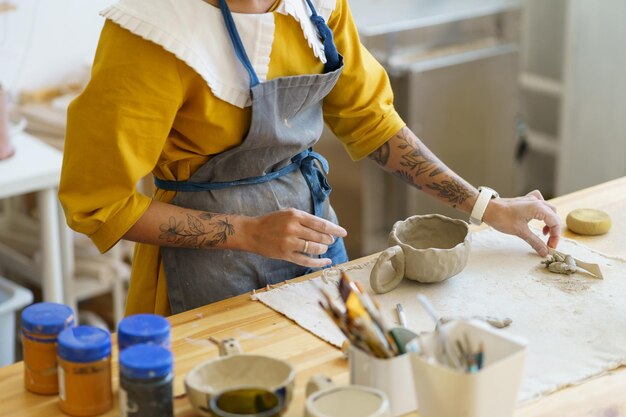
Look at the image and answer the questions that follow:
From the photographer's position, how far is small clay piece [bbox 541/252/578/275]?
1573mm

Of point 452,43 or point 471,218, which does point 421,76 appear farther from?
point 471,218

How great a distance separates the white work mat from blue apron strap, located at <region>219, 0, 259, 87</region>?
34 cm

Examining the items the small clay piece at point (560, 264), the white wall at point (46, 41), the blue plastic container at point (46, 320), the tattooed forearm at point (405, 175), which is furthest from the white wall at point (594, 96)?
the blue plastic container at point (46, 320)

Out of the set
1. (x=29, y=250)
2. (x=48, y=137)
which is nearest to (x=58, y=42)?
(x=48, y=137)

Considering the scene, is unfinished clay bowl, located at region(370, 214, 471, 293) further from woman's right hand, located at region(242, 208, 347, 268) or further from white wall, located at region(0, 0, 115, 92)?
white wall, located at region(0, 0, 115, 92)

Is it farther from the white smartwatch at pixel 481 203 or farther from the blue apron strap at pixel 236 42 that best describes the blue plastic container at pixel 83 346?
the white smartwatch at pixel 481 203

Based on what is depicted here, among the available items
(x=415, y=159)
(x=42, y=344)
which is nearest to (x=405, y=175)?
(x=415, y=159)

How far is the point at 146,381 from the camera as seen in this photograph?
43.8 inches

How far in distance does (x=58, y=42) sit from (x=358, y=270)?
182 centimetres

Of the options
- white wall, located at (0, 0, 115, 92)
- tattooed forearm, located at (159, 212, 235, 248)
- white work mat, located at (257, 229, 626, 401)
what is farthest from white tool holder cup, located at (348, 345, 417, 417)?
white wall, located at (0, 0, 115, 92)

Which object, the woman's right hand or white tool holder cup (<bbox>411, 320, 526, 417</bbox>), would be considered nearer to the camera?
white tool holder cup (<bbox>411, 320, 526, 417</bbox>)

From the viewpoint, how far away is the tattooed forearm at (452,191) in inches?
67.8

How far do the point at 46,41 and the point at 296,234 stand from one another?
1878mm

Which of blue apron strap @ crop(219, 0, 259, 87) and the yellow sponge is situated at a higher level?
blue apron strap @ crop(219, 0, 259, 87)
